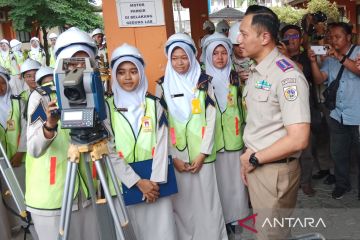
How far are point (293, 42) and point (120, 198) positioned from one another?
2.90 metres

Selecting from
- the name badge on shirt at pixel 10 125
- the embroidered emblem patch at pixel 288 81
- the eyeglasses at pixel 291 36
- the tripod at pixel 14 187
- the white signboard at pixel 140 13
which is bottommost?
the tripod at pixel 14 187

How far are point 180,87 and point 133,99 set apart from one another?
0.50 m

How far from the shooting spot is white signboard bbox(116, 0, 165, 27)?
10.9 feet

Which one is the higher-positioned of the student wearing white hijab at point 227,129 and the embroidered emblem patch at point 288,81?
the embroidered emblem patch at point 288,81

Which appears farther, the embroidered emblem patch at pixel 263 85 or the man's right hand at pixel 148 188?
the man's right hand at pixel 148 188

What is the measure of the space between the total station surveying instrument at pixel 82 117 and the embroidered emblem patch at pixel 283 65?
99cm

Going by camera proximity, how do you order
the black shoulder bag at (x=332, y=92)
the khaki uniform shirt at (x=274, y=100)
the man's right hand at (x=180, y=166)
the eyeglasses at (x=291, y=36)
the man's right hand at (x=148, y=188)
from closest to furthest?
the khaki uniform shirt at (x=274, y=100)
the man's right hand at (x=148, y=188)
the man's right hand at (x=180, y=166)
the black shoulder bag at (x=332, y=92)
the eyeglasses at (x=291, y=36)

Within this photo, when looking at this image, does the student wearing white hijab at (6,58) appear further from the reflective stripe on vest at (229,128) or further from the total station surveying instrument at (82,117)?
the total station surveying instrument at (82,117)

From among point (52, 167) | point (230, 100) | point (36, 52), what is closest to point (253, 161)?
point (52, 167)

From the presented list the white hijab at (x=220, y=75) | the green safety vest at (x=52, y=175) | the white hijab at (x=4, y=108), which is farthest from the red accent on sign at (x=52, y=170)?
the white hijab at (x=220, y=75)

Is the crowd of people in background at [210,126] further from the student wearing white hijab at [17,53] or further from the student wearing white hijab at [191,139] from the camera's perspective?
the student wearing white hijab at [17,53]

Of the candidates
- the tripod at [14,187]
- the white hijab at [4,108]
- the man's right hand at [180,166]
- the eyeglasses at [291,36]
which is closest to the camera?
the tripod at [14,187]

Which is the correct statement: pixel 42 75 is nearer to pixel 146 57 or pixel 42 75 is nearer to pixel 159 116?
pixel 146 57

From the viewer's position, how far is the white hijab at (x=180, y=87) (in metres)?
3.06
